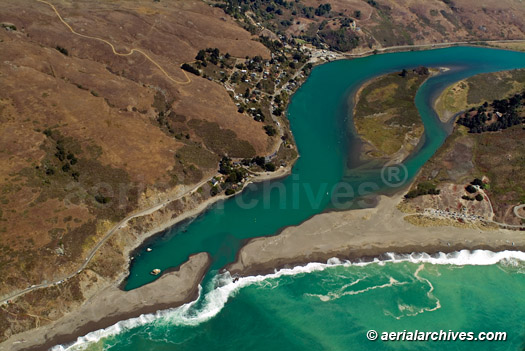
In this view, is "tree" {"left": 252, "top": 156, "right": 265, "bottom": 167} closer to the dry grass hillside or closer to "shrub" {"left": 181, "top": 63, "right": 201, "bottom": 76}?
the dry grass hillside

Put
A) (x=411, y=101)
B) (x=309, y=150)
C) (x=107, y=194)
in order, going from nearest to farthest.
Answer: (x=107, y=194) < (x=309, y=150) < (x=411, y=101)

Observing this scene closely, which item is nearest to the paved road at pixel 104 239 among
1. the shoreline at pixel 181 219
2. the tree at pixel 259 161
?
the shoreline at pixel 181 219

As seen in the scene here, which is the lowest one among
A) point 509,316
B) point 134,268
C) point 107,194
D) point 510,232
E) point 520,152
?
point 134,268

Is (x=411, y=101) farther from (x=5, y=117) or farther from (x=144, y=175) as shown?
(x=5, y=117)

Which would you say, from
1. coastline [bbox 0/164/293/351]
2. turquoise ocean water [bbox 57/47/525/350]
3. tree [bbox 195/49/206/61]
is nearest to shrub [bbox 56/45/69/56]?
tree [bbox 195/49/206/61]

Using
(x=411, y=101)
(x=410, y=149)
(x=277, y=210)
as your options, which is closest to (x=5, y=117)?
(x=277, y=210)

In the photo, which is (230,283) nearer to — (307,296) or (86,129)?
(307,296)
